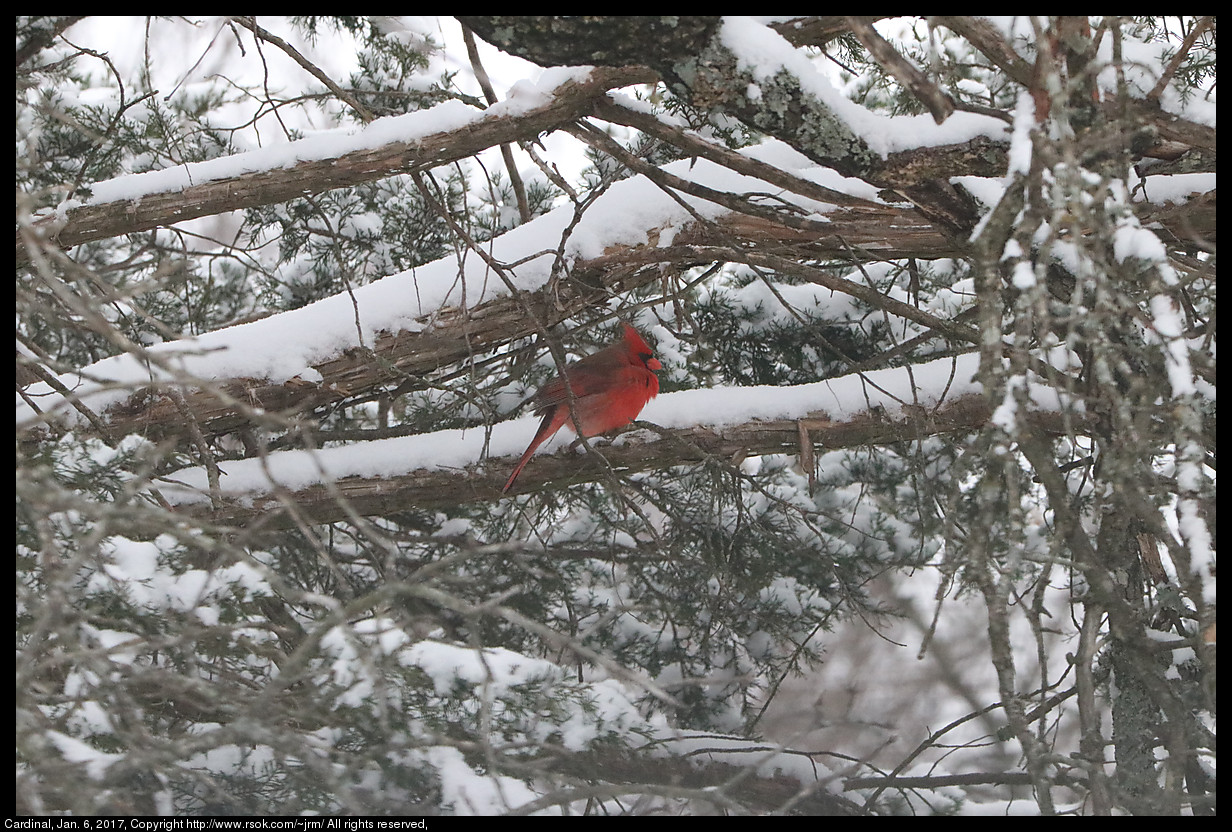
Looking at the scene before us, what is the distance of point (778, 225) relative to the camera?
3.38 metres

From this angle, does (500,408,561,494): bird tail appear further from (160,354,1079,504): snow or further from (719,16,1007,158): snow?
(719,16,1007,158): snow

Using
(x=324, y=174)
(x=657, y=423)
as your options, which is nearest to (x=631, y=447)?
(x=657, y=423)

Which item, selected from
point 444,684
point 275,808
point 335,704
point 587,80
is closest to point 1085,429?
point 587,80

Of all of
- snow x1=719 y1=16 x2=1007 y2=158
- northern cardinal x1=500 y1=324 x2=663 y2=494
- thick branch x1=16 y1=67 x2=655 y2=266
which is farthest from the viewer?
northern cardinal x1=500 y1=324 x2=663 y2=494

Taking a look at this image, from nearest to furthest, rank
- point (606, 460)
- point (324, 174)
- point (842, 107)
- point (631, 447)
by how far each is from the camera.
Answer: point (842, 107), point (324, 174), point (606, 460), point (631, 447)

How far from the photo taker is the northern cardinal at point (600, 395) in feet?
12.2

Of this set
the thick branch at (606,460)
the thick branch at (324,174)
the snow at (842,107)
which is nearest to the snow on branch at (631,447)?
the thick branch at (606,460)

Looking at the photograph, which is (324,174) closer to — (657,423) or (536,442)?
(536,442)

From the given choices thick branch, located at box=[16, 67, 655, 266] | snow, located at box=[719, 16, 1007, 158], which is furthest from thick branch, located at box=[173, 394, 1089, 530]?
snow, located at box=[719, 16, 1007, 158]

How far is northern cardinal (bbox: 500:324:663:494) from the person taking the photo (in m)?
3.71

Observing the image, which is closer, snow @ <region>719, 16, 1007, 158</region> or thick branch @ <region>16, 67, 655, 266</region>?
snow @ <region>719, 16, 1007, 158</region>

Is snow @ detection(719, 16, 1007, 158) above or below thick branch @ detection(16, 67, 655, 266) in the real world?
below

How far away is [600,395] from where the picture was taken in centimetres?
382
